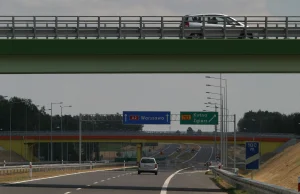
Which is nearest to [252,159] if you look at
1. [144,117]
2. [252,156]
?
[252,156]

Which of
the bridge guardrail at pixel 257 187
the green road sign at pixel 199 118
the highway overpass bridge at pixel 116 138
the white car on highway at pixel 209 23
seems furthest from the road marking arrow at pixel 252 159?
the highway overpass bridge at pixel 116 138

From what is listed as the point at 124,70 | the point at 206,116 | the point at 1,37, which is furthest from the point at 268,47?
the point at 206,116

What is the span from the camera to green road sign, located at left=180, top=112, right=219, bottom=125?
96688 mm

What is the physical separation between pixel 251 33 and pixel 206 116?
55.4 meters

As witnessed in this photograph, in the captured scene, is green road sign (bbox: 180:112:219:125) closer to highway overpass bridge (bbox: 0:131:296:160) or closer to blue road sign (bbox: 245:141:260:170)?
highway overpass bridge (bbox: 0:131:296:160)

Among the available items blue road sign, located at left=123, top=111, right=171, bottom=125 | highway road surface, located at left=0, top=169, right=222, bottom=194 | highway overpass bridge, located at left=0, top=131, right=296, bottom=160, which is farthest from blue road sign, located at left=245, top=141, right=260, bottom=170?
highway overpass bridge, located at left=0, top=131, right=296, bottom=160

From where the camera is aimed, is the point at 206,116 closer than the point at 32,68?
No

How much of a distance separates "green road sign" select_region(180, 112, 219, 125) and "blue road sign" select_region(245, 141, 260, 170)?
66.0 metres

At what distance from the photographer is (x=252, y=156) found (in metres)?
30.3

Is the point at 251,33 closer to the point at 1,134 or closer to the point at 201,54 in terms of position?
the point at 201,54

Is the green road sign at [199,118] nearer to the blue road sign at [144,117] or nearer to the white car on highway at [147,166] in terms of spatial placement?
→ the blue road sign at [144,117]

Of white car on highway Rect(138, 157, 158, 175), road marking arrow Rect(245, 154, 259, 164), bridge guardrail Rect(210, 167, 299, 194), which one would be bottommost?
white car on highway Rect(138, 157, 158, 175)

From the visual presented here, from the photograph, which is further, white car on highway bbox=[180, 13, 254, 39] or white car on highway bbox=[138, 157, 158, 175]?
white car on highway bbox=[138, 157, 158, 175]

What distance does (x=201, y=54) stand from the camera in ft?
130
